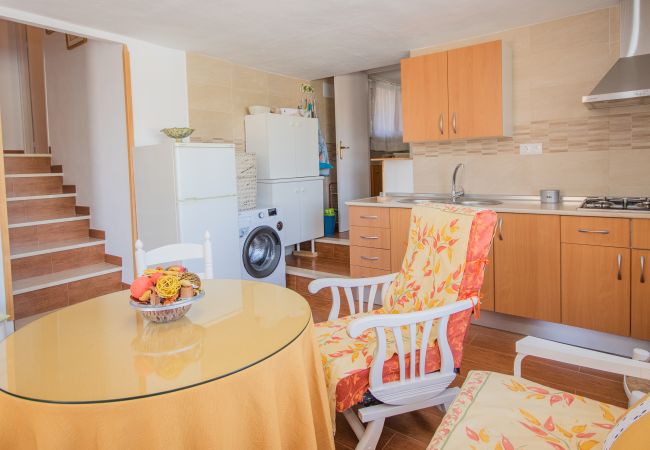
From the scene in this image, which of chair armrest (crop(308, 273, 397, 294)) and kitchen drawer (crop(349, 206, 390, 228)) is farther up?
kitchen drawer (crop(349, 206, 390, 228))

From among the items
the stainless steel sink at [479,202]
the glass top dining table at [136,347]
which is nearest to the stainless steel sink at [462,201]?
the stainless steel sink at [479,202]

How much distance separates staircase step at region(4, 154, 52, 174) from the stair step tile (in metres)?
1.53

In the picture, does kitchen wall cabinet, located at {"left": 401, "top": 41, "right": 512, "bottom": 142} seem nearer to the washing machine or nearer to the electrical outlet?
the electrical outlet

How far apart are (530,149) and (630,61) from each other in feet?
3.09

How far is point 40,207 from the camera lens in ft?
15.2

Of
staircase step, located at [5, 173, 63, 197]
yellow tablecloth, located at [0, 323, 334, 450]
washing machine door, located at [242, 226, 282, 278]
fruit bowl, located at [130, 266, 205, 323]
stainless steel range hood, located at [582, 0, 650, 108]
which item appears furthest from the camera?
staircase step, located at [5, 173, 63, 197]

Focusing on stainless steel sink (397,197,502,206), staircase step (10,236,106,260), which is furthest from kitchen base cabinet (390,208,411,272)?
staircase step (10,236,106,260)

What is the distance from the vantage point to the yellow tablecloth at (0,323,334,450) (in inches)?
41.3

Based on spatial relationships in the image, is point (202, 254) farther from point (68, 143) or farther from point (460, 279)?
point (68, 143)

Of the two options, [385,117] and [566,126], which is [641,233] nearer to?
[566,126]

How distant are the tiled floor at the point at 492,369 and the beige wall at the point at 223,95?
3.05 metres

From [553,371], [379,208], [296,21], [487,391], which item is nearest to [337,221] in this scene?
[379,208]

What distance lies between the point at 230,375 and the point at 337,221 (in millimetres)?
4975

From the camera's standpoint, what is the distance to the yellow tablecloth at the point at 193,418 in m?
1.05
